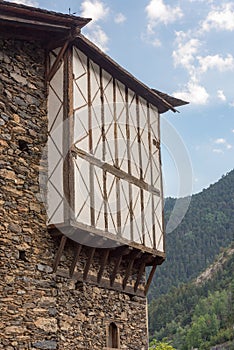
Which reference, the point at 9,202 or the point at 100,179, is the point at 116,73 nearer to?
the point at 100,179

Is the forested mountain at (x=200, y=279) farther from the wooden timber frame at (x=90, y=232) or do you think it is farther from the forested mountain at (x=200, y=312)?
the wooden timber frame at (x=90, y=232)

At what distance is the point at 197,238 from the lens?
78.0m

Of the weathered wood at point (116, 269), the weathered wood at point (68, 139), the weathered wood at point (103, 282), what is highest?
the weathered wood at point (68, 139)

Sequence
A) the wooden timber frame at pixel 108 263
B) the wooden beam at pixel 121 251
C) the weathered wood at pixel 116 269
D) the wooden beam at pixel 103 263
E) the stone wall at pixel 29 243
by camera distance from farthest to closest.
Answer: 1. the weathered wood at pixel 116 269
2. the wooden beam at pixel 121 251
3. the wooden beam at pixel 103 263
4. the wooden timber frame at pixel 108 263
5. the stone wall at pixel 29 243

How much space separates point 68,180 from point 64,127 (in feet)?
3.81

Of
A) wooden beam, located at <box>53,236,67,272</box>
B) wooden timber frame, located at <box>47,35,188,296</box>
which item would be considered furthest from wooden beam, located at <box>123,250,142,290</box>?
wooden beam, located at <box>53,236,67,272</box>

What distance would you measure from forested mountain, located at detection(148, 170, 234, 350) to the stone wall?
4178cm

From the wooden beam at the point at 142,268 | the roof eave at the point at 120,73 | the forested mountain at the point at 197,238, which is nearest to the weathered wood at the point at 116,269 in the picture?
the wooden beam at the point at 142,268

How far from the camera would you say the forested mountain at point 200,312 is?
57594 mm

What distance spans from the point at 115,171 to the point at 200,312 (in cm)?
4995

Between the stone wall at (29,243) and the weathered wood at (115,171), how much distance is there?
81cm

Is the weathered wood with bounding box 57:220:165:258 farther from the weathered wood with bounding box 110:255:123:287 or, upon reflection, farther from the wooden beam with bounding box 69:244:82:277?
the weathered wood with bounding box 110:255:123:287

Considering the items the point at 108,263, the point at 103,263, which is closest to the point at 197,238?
the point at 108,263

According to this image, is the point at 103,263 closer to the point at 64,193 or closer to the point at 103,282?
the point at 103,282
